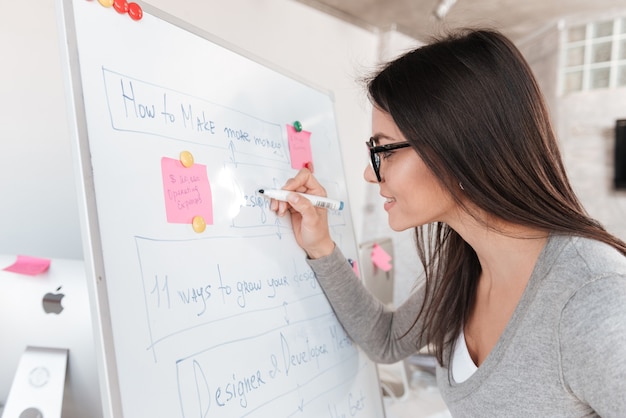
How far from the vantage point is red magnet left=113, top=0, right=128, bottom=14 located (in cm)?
64

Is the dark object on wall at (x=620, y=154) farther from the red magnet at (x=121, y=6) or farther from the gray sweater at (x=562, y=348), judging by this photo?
the red magnet at (x=121, y=6)

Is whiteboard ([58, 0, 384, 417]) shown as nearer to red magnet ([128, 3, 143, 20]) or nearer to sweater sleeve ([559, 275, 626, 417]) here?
red magnet ([128, 3, 143, 20])

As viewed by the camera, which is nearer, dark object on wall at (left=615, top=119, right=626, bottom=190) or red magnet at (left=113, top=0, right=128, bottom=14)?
red magnet at (left=113, top=0, right=128, bottom=14)

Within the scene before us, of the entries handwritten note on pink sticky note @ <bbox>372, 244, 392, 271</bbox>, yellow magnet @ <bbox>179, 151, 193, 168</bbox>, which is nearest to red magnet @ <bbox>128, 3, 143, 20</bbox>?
yellow magnet @ <bbox>179, 151, 193, 168</bbox>

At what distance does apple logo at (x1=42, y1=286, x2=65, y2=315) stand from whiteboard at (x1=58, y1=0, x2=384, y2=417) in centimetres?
27

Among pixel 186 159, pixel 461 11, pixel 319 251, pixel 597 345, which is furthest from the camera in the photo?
pixel 461 11

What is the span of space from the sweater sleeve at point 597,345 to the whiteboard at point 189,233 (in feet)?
1.55

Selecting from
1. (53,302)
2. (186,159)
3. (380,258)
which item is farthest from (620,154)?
(53,302)

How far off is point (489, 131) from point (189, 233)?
539 mm

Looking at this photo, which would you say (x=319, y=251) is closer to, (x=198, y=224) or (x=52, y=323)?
(x=198, y=224)

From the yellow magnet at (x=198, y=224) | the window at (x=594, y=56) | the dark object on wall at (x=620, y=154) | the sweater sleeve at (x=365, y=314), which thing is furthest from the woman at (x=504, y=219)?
the window at (x=594, y=56)

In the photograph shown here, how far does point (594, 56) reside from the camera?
3500 mm

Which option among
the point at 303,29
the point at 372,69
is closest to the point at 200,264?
the point at 372,69

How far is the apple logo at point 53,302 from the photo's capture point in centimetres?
74
